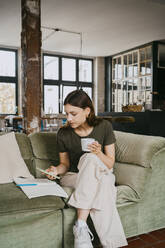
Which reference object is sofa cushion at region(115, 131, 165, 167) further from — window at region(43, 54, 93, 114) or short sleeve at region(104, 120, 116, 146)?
window at region(43, 54, 93, 114)

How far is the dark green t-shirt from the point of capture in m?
1.96

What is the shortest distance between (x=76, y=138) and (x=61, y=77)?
844cm

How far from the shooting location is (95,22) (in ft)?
21.6

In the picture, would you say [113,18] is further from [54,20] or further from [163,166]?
[163,166]

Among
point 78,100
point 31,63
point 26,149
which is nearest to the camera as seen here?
point 78,100

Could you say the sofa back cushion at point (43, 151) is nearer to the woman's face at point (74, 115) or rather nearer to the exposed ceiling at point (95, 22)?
the woman's face at point (74, 115)

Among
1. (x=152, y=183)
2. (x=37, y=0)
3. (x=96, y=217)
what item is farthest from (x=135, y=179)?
(x=37, y=0)

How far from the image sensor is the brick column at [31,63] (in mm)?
3191

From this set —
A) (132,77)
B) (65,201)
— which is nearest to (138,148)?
(65,201)

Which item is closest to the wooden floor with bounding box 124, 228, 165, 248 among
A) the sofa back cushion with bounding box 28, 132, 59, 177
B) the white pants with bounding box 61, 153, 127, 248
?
the white pants with bounding box 61, 153, 127, 248

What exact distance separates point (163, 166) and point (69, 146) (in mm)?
780

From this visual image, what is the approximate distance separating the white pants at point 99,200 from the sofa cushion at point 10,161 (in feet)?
2.14

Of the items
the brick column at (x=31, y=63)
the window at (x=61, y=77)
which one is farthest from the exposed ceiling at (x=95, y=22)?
the brick column at (x=31, y=63)

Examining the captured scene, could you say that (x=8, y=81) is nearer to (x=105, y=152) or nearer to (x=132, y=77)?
(x=132, y=77)
